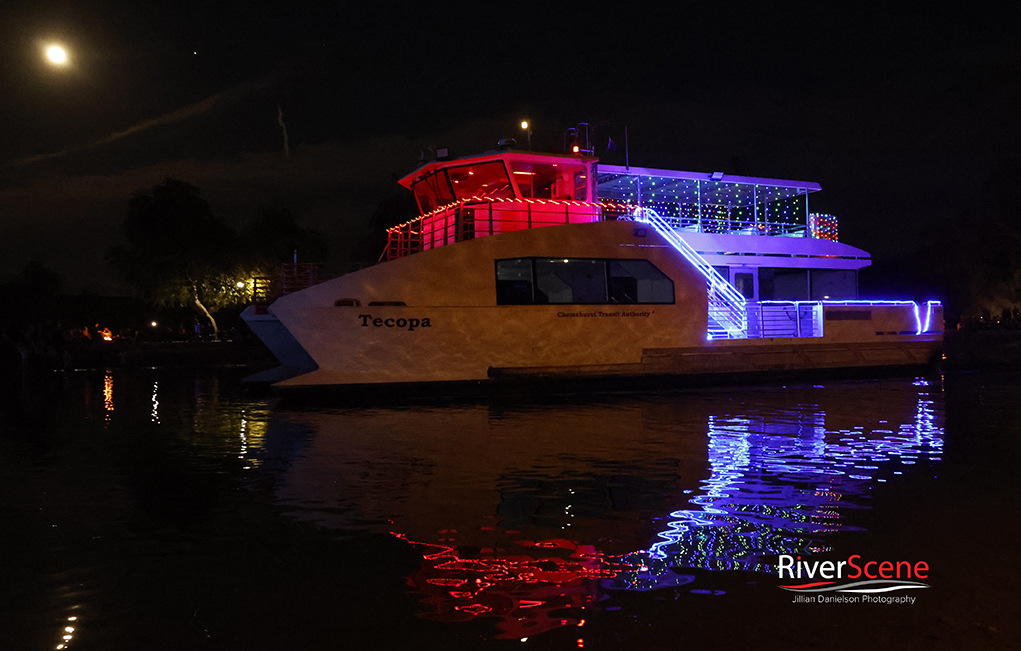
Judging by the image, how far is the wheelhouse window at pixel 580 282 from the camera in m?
16.6

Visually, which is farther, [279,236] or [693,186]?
[279,236]

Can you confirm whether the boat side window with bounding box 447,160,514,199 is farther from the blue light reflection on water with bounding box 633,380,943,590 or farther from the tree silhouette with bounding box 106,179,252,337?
the tree silhouette with bounding box 106,179,252,337

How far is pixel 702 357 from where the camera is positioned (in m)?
18.4

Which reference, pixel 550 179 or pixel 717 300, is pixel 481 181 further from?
pixel 717 300

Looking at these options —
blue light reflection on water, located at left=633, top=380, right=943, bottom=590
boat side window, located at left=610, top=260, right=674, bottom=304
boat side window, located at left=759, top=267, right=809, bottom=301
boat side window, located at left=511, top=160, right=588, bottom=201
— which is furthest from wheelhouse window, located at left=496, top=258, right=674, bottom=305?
blue light reflection on water, located at left=633, top=380, right=943, bottom=590

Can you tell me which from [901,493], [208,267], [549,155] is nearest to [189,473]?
[901,493]

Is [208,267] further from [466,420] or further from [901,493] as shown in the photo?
[901,493]

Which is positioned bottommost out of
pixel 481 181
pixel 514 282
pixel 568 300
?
pixel 568 300

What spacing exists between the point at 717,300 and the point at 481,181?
6453mm

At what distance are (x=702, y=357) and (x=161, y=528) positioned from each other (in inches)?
569

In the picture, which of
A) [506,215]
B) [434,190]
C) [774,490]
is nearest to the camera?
[774,490]

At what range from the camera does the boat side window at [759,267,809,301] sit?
22391 millimetres

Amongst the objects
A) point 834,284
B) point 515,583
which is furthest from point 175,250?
point 515,583

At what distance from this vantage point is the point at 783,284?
23.0 metres
